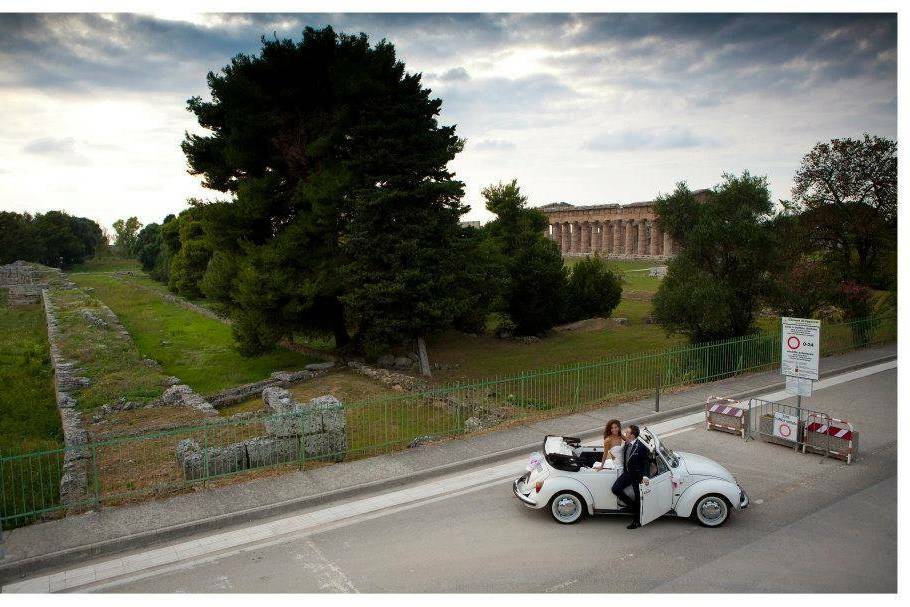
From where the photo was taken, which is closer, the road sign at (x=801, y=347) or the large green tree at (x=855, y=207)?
the road sign at (x=801, y=347)

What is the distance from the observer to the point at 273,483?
1195 centimetres

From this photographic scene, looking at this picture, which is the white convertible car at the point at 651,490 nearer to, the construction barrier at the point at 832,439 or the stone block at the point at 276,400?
the construction barrier at the point at 832,439

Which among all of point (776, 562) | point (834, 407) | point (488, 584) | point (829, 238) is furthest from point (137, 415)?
point (829, 238)

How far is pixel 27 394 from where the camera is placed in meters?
22.3

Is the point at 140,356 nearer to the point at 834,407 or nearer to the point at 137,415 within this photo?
the point at 137,415

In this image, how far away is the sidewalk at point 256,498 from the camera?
31.3ft

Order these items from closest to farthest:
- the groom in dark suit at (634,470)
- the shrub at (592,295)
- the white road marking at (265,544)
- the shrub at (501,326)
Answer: the white road marking at (265,544) < the groom in dark suit at (634,470) < the shrub at (501,326) < the shrub at (592,295)

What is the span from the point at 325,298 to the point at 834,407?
18.6 m

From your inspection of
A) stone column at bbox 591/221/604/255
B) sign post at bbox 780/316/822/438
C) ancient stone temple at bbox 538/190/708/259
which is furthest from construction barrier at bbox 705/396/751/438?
stone column at bbox 591/221/604/255

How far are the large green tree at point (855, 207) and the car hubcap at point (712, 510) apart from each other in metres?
22.6

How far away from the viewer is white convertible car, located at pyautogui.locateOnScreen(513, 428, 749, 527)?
9867 mm

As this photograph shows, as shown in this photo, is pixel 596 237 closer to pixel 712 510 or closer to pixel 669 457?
pixel 669 457

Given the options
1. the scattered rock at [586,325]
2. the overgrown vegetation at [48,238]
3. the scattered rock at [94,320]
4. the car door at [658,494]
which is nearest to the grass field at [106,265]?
the overgrown vegetation at [48,238]

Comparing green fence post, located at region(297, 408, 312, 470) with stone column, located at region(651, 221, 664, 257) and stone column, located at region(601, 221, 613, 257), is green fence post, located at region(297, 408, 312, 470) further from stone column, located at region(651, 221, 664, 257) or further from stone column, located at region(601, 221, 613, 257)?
stone column, located at region(601, 221, 613, 257)
